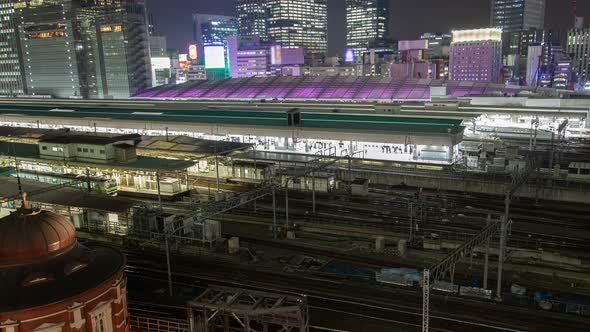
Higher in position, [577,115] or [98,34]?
[98,34]

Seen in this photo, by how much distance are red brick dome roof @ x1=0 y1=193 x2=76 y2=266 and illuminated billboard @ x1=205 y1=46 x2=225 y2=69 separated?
486ft

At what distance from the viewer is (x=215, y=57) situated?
157 metres

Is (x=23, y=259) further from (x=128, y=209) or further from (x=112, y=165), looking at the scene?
(x=112, y=165)

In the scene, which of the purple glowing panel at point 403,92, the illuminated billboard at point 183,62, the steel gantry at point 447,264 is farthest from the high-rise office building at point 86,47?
the steel gantry at point 447,264

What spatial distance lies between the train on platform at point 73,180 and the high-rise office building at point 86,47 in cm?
7957

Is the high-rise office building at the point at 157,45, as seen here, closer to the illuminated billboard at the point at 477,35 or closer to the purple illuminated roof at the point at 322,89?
the purple illuminated roof at the point at 322,89

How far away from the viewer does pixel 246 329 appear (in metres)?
15.9

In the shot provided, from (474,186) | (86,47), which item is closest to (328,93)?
(474,186)

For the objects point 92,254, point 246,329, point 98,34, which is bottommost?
point 246,329

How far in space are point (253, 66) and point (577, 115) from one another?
124 meters

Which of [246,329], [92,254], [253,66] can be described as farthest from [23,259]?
[253,66]

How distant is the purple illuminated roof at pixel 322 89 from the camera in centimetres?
8481

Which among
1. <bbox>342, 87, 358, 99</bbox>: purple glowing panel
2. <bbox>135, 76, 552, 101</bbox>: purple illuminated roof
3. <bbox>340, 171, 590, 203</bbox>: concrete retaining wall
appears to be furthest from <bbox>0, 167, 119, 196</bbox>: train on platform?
<bbox>135, 76, 552, 101</bbox>: purple illuminated roof

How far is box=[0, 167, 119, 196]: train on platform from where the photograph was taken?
35281 mm
